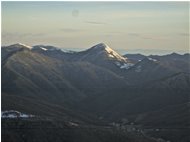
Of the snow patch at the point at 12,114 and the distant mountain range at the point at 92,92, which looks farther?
the distant mountain range at the point at 92,92

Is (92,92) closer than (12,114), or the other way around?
(12,114)

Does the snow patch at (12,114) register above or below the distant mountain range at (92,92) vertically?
above

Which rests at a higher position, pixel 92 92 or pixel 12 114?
pixel 12 114

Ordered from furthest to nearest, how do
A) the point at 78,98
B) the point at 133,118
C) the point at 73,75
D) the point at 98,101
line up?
the point at 73,75
the point at 78,98
the point at 98,101
the point at 133,118

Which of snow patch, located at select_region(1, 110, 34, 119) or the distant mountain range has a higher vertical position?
snow patch, located at select_region(1, 110, 34, 119)

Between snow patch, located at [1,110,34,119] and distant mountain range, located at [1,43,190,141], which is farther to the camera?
distant mountain range, located at [1,43,190,141]

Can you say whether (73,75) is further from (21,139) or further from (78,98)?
(21,139)

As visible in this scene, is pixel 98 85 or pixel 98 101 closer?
pixel 98 101

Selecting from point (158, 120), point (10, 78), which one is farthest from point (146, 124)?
point (10, 78)
